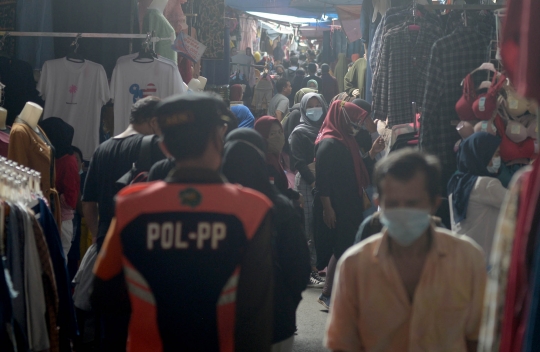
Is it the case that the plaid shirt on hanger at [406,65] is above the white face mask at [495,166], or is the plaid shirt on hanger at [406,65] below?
above

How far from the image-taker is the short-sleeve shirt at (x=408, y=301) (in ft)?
8.59

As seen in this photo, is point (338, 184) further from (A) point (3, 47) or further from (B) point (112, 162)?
(A) point (3, 47)

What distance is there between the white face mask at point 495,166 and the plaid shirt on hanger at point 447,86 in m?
0.60

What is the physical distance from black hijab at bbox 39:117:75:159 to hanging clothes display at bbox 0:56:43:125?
16.3 inches

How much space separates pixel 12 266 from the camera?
4.06 metres

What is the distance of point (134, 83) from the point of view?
7.00 meters

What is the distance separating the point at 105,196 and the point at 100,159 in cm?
23

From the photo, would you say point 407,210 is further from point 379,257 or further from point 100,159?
point 100,159

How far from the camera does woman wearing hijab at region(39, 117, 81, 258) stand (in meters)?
6.46

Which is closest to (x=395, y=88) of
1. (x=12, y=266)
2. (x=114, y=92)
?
(x=114, y=92)

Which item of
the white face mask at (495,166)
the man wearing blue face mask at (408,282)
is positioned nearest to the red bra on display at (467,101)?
the white face mask at (495,166)

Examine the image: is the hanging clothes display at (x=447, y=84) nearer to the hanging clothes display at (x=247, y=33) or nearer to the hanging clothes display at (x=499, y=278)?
the hanging clothes display at (x=499, y=278)

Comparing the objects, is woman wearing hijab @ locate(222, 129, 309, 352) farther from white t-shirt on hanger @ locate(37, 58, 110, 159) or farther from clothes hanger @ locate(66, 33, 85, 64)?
clothes hanger @ locate(66, 33, 85, 64)

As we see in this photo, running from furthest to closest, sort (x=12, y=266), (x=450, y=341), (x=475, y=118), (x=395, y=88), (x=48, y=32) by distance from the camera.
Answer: (x=48, y=32)
(x=395, y=88)
(x=475, y=118)
(x=12, y=266)
(x=450, y=341)
